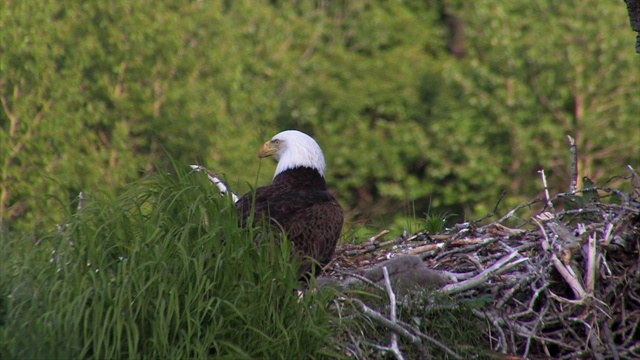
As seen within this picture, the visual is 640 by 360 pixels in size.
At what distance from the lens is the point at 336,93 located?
27.4m

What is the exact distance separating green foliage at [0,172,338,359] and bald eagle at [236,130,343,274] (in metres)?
0.62

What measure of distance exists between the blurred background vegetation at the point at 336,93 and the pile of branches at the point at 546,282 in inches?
487

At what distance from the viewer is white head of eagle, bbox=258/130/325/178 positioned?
26.1 feet

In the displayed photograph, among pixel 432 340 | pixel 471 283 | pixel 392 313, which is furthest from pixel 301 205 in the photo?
pixel 432 340

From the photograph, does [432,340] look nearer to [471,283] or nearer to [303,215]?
[471,283]

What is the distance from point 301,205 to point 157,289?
2.13 metres

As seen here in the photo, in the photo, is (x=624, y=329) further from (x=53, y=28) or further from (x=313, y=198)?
(x=53, y=28)

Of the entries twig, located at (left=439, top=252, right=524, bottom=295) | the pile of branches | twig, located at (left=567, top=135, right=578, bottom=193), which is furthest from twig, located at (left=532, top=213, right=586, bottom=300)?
twig, located at (left=567, top=135, right=578, bottom=193)

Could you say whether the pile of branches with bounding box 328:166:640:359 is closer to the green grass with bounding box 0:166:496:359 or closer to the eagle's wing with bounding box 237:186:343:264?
the green grass with bounding box 0:166:496:359

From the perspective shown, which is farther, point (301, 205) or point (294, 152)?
point (294, 152)

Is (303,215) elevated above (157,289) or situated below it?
below

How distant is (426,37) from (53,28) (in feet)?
38.9

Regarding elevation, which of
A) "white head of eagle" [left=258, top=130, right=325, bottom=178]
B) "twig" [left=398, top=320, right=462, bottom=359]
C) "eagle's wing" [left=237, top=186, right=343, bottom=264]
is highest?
"white head of eagle" [left=258, top=130, right=325, bottom=178]

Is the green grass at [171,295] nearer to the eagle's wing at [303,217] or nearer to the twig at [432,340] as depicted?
the twig at [432,340]
